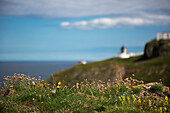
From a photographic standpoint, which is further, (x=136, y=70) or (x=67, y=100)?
(x=136, y=70)

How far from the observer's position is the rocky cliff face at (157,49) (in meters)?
45.2

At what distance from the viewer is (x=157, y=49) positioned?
47.5 meters

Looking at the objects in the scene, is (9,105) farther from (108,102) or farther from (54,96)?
(108,102)

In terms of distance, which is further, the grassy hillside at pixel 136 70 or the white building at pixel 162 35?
the white building at pixel 162 35

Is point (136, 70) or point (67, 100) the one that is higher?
point (67, 100)

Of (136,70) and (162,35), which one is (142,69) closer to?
(136,70)

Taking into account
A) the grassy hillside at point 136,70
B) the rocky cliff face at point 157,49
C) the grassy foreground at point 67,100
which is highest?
the rocky cliff face at point 157,49

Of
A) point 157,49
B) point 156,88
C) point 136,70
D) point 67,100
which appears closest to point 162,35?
point 157,49

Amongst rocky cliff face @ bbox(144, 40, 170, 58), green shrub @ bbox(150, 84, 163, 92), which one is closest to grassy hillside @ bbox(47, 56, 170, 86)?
rocky cliff face @ bbox(144, 40, 170, 58)

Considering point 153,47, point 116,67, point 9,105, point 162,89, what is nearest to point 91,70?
point 116,67

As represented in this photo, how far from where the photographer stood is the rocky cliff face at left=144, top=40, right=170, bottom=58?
45188 mm

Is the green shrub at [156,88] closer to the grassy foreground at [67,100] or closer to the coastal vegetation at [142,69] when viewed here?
the grassy foreground at [67,100]

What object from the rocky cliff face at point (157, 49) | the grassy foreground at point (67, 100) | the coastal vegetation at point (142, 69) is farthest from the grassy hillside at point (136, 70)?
the grassy foreground at point (67, 100)

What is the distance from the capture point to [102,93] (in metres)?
8.70
